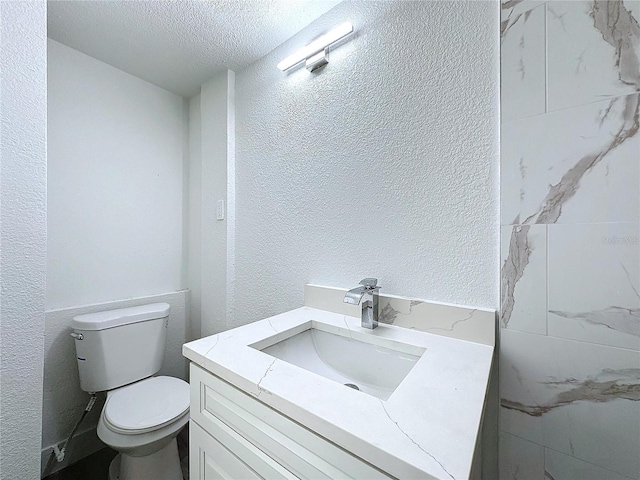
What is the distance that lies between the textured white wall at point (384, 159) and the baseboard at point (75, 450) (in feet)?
3.54

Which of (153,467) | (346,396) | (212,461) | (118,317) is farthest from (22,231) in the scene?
(346,396)

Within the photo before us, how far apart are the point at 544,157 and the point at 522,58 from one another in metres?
0.27

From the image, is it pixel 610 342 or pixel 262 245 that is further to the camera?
pixel 262 245

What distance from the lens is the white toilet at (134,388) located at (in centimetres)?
104

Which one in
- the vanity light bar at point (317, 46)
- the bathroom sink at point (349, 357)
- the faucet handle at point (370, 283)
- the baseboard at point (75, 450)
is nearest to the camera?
the bathroom sink at point (349, 357)

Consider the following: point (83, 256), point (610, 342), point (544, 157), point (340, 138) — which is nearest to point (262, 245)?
point (340, 138)

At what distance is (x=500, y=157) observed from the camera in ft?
2.39

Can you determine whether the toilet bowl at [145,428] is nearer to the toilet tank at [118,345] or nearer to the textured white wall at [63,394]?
the toilet tank at [118,345]

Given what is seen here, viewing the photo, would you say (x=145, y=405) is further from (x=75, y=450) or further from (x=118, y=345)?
(x=75, y=450)

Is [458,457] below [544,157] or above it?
below

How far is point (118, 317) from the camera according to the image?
1.33m

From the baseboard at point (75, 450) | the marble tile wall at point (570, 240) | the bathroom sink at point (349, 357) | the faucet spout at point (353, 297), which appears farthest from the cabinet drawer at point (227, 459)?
the baseboard at point (75, 450)

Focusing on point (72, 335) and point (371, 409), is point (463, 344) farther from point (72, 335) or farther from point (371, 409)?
point (72, 335)

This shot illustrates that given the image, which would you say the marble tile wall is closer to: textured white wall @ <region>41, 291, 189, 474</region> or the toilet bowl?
the toilet bowl
